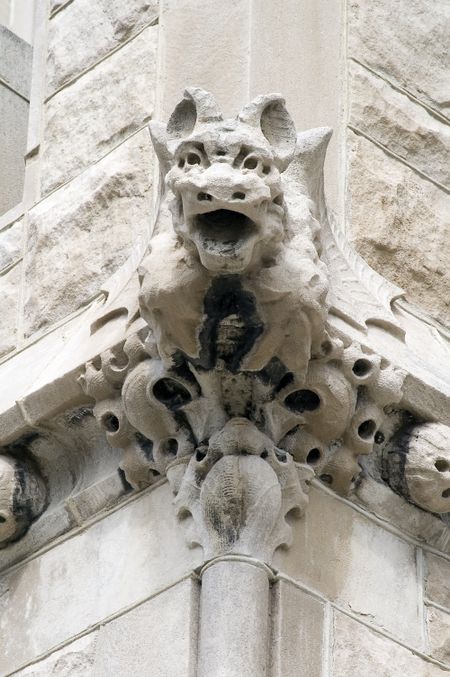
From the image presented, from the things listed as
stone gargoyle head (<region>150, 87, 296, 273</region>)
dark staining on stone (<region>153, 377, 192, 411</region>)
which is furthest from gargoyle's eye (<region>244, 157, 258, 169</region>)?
dark staining on stone (<region>153, 377, 192, 411</region>)

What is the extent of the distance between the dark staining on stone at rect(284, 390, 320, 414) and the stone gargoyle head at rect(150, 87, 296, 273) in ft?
1.28

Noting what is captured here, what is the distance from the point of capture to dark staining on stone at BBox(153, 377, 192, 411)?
4574 mm

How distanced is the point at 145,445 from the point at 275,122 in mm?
725

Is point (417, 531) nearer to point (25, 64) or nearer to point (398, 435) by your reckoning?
point (398, 435)

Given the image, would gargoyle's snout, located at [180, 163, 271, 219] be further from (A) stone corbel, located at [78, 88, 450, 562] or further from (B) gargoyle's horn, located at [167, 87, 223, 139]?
(B) gargoyle's horn, located at [167, 87, 223, 139]

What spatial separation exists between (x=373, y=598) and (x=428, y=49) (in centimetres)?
178

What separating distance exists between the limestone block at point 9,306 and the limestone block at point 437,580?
4.06ft

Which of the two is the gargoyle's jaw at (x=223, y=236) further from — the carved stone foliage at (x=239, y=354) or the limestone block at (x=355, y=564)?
the limestone block at (x=355, y=564)

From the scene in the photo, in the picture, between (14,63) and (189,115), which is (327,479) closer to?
(189,115)

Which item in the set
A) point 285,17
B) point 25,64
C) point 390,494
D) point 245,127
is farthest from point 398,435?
point 25,64

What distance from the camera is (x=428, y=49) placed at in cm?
584

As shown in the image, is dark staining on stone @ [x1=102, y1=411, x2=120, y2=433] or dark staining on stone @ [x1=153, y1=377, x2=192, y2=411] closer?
dark staining on stone @ [x1=153, y1=377, x2=192, y2=411]

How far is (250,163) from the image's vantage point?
4234mm

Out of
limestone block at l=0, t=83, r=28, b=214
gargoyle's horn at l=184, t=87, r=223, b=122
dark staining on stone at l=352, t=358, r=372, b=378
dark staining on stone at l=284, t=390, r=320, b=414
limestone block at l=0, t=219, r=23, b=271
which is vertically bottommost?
limestone block at l=0, t=83, r=28, b=214
